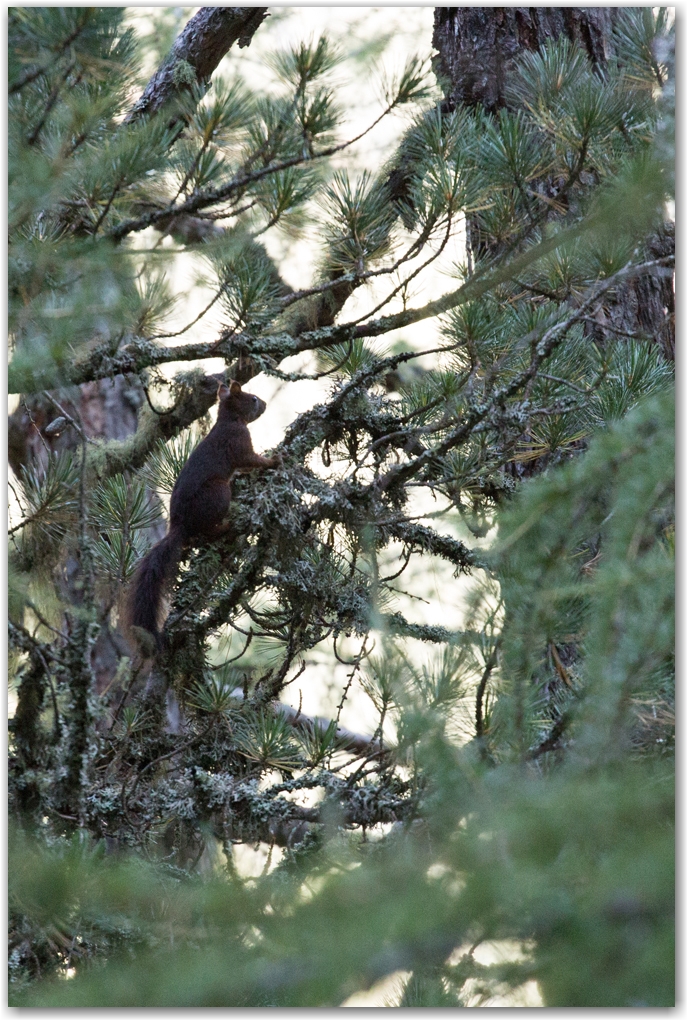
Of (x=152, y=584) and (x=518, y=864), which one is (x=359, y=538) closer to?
(x=152, y=584)

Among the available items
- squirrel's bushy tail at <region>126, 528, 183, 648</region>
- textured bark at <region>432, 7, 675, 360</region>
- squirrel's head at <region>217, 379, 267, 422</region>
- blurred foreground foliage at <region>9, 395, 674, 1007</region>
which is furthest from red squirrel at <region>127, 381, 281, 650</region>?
textured bark at <region>432, 7, 675, 360</region>

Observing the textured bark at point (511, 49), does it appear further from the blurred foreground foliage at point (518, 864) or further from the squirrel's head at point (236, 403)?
the blurred foreground foliage at point (518, 864)

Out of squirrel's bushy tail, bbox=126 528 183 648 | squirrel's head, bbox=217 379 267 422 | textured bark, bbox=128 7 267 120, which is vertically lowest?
squirrel's bushy tail, bbox=126 528 183 648

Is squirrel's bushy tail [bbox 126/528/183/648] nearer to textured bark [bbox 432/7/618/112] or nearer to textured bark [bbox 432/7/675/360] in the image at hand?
textured bark [bbox 432/7/675/360]

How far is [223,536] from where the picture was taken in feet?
6.18

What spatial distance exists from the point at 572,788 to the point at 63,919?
1.87 feet

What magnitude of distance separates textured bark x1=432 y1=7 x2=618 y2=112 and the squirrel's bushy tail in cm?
124

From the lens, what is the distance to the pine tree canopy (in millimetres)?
707

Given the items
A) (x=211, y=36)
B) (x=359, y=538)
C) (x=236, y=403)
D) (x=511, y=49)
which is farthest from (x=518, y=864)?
(x=511, y=49)

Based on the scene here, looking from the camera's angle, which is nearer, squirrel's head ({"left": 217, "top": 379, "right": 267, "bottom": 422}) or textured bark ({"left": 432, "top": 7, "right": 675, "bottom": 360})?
textured bark ({"left": 432, "top": 7, "right": 675, "bottom": 360})

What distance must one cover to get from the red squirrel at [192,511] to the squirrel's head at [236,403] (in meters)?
0.16

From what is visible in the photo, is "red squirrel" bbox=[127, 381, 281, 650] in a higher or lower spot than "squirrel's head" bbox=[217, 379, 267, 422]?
lower

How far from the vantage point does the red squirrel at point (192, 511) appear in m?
1.86

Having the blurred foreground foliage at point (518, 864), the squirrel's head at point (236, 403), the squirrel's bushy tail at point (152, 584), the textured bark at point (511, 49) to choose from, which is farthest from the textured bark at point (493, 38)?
the blurred foreground foliage at point (518, 864)
